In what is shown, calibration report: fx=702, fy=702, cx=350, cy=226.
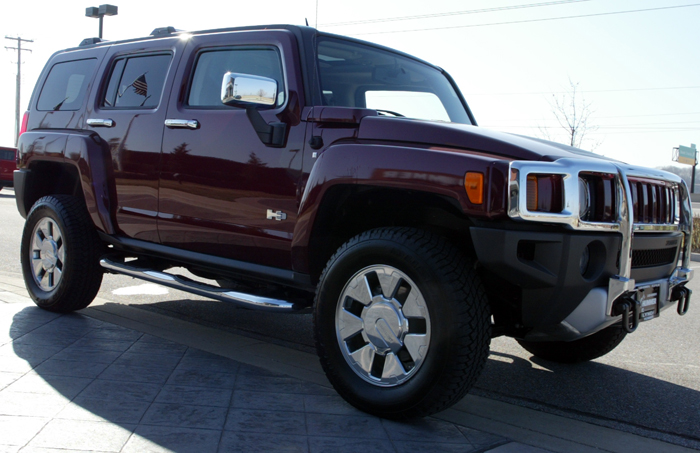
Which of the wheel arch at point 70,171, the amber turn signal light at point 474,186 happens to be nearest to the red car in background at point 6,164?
the wheel arch at point 70,171

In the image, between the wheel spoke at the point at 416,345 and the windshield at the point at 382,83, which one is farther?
the windshield at the point at 382,83

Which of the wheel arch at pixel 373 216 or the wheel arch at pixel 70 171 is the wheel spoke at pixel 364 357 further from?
the wheel arch at pixel 70 171

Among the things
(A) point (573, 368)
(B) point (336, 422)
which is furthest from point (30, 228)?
(A) point (573, 368)

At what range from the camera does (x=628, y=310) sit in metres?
3.07

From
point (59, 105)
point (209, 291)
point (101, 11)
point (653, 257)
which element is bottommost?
point (209, 291)

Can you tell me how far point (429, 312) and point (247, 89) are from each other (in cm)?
147

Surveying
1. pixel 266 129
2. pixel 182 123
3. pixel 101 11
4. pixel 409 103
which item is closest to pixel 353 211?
pixel 266 129

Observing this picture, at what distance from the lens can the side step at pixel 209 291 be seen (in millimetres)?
3779

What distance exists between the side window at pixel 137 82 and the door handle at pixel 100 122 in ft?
0.47

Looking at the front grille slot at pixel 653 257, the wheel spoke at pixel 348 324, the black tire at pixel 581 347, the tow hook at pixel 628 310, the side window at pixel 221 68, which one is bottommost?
the black tire at pixel 581 347

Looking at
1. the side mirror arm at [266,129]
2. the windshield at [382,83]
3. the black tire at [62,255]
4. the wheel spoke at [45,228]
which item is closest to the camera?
the side mirror arm at [266,129]

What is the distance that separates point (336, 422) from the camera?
325 cm

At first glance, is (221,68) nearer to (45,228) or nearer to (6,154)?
(45,228)

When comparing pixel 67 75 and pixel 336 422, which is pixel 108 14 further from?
pixel 336 422
